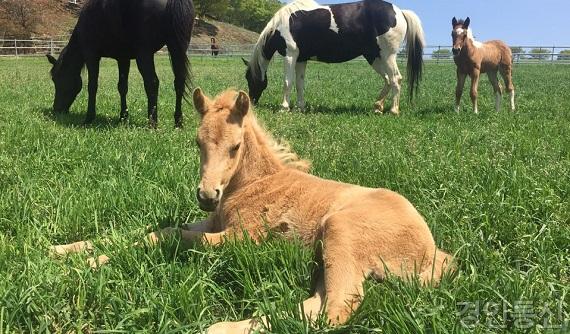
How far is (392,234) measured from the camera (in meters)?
2.64

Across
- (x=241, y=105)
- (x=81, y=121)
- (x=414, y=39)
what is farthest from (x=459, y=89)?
(x=241, y=105)

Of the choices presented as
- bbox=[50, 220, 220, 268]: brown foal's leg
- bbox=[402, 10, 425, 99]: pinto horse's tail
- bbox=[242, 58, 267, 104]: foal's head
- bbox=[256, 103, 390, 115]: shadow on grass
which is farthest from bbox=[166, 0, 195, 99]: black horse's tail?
bbox=[402, 10, 425, 99]: pinto horse's tail

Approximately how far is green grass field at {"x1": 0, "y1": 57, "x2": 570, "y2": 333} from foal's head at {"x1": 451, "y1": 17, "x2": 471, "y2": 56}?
4630 millimetres

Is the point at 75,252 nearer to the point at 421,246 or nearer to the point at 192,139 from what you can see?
the point at 421,246

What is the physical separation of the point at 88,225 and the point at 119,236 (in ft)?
1.73

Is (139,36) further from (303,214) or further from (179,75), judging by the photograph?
(303,214)

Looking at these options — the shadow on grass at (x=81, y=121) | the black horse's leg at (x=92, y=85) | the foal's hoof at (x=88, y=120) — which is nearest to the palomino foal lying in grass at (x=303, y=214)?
the shadow on grass at (x=81, y=121)

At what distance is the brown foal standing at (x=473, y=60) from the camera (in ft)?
35.0

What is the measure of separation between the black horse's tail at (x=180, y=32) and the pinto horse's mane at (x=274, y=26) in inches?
138

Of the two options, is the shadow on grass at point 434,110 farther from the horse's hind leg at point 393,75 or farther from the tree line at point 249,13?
the tree line at point 249,13

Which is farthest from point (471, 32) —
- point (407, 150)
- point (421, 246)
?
point (421, 246)

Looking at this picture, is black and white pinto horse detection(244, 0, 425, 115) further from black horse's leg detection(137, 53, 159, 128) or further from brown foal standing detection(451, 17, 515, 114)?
black horse's leg detection(137, 53, 159, 128)

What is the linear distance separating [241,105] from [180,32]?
4904 mm

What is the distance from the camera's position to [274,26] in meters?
11.5
